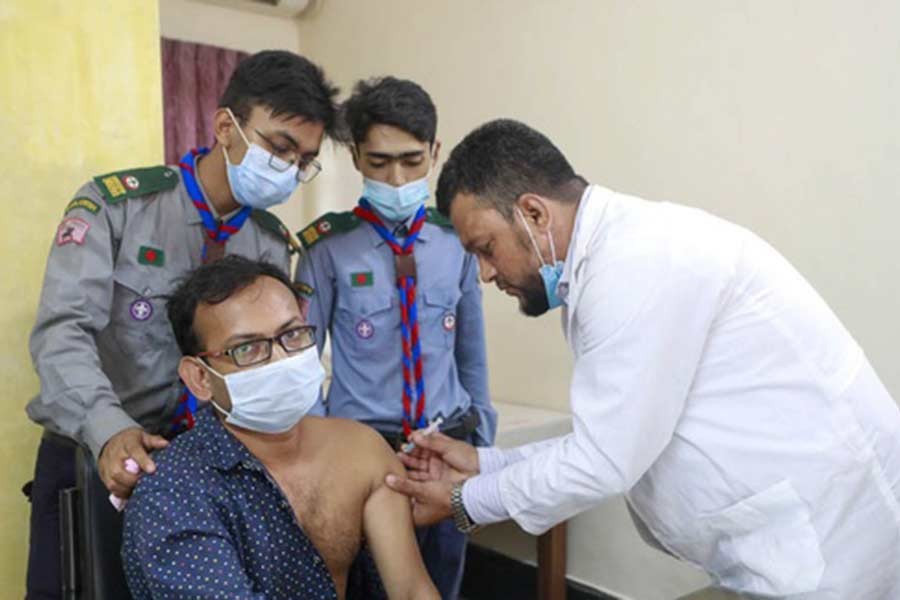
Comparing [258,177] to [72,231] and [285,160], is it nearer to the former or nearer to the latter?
[285,160]

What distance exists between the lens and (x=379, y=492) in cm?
161

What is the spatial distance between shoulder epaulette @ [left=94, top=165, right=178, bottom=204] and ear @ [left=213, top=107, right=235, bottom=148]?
0.15 m

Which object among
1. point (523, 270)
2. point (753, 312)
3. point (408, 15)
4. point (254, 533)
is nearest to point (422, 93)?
point (523, 270)

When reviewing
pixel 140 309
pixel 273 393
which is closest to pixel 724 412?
pixel 273 393

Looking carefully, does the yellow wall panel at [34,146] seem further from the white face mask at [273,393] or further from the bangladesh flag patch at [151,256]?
the white face mask at [273,393]

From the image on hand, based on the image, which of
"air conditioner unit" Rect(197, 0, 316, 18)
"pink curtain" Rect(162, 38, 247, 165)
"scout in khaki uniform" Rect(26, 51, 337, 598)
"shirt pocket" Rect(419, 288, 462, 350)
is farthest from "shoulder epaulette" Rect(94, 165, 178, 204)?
"air conditioner unit" Rect(197, 0, 316, 18)

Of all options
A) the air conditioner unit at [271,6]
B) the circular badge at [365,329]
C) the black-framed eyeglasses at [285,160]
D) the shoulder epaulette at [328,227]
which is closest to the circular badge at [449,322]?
the circular badge at [365,329]

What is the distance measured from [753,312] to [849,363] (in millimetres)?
246

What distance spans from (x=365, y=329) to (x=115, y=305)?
0.64m

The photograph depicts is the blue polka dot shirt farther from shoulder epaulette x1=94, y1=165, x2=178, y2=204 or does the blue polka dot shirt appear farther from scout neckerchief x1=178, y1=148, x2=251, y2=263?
shoulder epaulette x1=94, y1=165, x2=178, y2=204

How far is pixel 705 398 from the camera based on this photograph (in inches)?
54.1

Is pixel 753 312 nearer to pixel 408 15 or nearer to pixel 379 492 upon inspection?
pixel 379 492

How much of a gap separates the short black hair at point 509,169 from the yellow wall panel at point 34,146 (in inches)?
42.9

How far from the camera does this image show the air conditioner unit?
381 cm
